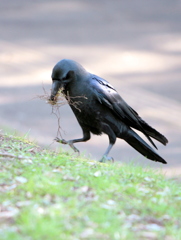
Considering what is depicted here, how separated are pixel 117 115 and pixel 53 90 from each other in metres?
1.02

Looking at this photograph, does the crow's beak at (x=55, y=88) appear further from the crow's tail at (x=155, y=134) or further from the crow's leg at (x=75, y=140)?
the crow's tail at (x=155, y=134)

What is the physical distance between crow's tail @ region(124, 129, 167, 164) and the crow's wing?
0.11 metres

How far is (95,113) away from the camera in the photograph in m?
6.47

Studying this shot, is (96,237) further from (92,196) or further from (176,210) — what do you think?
(176,210)

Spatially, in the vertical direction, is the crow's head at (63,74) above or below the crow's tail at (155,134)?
above

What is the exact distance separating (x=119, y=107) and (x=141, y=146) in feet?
2.79

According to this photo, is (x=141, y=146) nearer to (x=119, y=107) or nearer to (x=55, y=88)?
(x=119, y=107)

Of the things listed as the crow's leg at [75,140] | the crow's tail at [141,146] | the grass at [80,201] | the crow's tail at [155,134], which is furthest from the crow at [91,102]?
the grass at [80,201]

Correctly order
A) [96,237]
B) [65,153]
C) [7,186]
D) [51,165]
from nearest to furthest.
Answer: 1. [96,237]
2. [7,186]
3. [51,165]
4. [65,153]

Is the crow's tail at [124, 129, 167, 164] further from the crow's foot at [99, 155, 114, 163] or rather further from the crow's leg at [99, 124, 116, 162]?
the crow's foot at [99, 155, 114, 163]

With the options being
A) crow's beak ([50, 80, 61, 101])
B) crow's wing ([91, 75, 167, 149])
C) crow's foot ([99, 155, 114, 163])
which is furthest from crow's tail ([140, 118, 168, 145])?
crow's beak ([50, 80, 61, 101])

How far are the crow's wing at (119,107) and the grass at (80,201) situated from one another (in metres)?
1.11

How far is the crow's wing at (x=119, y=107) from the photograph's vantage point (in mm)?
6477

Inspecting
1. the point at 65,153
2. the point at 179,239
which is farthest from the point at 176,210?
the point at 65,153
